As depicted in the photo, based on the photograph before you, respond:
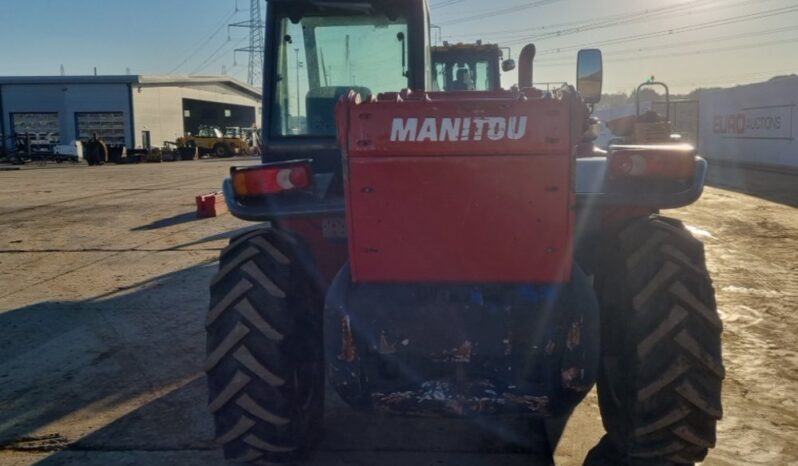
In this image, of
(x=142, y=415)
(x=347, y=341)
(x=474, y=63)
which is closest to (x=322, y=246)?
(x=347, y=341)

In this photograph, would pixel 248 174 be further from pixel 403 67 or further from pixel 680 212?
pixel 680 212

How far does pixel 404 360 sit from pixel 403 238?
0.56m

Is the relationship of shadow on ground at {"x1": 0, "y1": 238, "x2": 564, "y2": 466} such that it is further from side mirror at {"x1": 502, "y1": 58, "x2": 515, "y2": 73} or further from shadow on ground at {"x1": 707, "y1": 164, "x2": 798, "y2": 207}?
shadow on ground at {"x1": 707, "y1": 164, "x2": 798, "y2": 207}

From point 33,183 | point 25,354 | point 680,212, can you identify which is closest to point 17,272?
point 25,354

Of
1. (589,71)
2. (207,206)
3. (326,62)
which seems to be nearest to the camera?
(589,71)

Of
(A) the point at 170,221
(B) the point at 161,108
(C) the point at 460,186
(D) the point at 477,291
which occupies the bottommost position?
(A) the point at 170,221

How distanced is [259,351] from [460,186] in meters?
1.26

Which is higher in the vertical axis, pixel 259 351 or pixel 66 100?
pixel 66 100

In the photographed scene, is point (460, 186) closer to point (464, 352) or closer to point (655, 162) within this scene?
point (464, 352)

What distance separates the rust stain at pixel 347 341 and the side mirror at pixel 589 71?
231 centimetres

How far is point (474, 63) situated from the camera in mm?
12352

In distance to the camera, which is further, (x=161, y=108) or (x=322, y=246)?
(x=161, y=108)

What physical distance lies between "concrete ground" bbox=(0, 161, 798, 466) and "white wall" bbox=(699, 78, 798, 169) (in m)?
12.4

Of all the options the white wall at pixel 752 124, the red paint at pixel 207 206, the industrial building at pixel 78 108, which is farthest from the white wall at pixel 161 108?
the red paint at pixel 207 206
